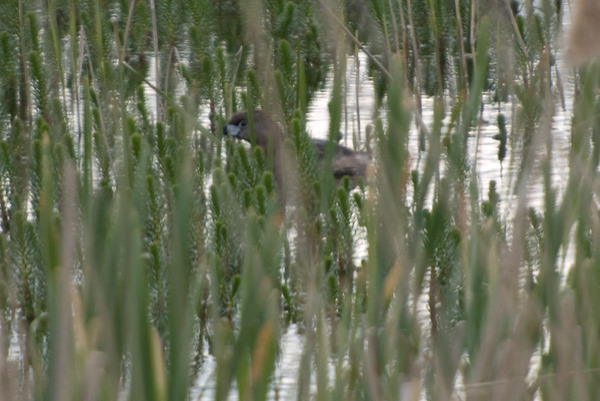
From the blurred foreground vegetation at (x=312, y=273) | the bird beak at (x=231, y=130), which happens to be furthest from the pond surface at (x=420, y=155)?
the bird beak at (x=231, y=130)

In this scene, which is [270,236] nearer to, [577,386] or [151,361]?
[151,361]

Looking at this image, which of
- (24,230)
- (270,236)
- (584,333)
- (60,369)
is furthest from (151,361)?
(24,230)

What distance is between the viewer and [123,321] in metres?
1.89

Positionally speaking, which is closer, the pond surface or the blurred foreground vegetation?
the blurred foreground vegetation

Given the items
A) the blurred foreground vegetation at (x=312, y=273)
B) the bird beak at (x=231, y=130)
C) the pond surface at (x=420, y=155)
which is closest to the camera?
the blurred foreground vegetation at (x=312, y=273)

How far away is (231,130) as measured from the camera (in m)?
4.53

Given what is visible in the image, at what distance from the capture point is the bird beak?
4.48 metres

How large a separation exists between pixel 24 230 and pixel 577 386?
188cm

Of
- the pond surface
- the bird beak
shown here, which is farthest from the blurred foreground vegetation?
the bird beak

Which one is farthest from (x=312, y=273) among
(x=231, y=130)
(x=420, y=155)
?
(x=420, y=155)

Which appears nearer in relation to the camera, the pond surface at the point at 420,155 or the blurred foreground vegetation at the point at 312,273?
the blurred foreground vegetation at the point at 312,273

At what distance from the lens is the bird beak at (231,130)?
4.48 metres

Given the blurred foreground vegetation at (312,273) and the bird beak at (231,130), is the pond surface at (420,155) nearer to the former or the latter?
the blurred foreground vegetation at (312,273)

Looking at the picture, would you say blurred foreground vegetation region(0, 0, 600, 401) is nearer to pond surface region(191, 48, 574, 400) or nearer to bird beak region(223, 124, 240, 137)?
pond surface region(191, 48, 574, 400)
